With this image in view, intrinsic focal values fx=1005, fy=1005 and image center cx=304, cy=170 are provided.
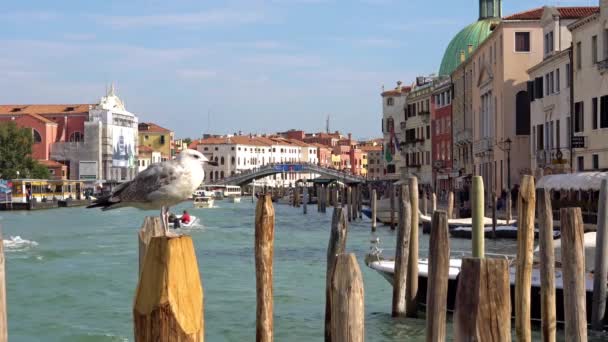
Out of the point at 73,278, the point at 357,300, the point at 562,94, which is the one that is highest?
the point at 562,94

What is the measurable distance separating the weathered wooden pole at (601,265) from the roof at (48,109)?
66194 millimetres

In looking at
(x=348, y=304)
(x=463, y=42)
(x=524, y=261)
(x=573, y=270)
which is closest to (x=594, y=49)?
(x=524, y=261)

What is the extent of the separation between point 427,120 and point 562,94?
26.7 m

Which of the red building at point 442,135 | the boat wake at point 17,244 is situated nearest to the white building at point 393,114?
the red building at point 442,135

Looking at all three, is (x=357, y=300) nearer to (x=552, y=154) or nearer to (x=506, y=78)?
(x=552, y=154)

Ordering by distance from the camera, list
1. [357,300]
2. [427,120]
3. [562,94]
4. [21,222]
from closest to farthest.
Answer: [357,300], [562,94], [21,222], [427,120]

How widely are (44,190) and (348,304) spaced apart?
52980mm

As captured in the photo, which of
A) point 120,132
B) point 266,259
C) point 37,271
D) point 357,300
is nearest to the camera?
point 357,300

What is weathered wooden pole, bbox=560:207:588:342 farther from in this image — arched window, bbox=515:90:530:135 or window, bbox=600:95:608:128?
arched window, bbox=515:90:530:135

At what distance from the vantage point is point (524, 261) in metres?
6.84

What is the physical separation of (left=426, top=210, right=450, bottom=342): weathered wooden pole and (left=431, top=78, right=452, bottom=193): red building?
37.7 m

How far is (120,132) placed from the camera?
74.1 m

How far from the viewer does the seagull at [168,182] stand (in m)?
4.26

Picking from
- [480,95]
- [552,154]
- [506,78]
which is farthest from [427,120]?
[552,154]
